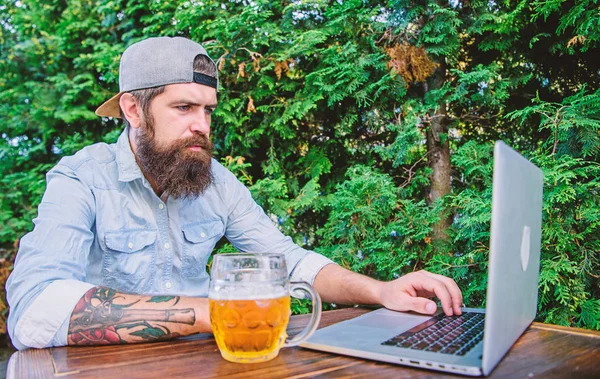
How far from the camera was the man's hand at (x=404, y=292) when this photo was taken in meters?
1.33

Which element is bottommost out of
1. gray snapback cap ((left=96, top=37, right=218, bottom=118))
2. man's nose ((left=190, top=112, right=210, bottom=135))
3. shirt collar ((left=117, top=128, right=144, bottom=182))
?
shirt collar ((left=117, top=128, right=144, bottom=182))

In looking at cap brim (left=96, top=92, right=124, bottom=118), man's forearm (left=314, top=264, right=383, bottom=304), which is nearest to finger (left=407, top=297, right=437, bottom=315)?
man's forearm (left=314, top=264, right=383, bottom=304)

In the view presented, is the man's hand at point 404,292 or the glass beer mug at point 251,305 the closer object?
the glass beer mug at point 251,305

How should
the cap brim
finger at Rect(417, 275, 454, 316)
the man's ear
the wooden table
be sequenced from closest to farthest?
the wooden table < finger at Rect(417, 275, 454, 316) < the man's ear < the cap brim

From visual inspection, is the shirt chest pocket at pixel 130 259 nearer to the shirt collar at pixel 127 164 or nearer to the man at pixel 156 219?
the man at pixel 156 219

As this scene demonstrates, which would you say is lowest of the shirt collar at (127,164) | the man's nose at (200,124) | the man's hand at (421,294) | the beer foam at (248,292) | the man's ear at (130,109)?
the man's hand at (421,294)

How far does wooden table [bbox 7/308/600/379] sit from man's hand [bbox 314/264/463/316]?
0.25 metres

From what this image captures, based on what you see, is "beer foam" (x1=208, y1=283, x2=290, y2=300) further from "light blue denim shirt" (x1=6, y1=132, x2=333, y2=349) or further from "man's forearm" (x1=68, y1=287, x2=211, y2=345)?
"light blue denim shirt" (x1=6, y1=132, x2=333, y2=349)

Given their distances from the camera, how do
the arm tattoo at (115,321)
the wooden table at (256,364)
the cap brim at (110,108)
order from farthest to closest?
the cap brim at (110,108) → the arm tattoo at (115,321) → the wooden table at (256,364)

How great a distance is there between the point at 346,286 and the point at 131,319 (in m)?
0.71

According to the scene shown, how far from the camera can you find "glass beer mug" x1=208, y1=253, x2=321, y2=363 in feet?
2.93

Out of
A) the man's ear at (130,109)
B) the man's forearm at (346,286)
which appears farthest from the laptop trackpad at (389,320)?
the man's ear at (130,109)

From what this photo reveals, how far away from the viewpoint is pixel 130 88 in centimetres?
188

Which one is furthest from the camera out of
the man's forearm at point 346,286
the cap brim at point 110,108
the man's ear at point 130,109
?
the cap brim at point 110,108
